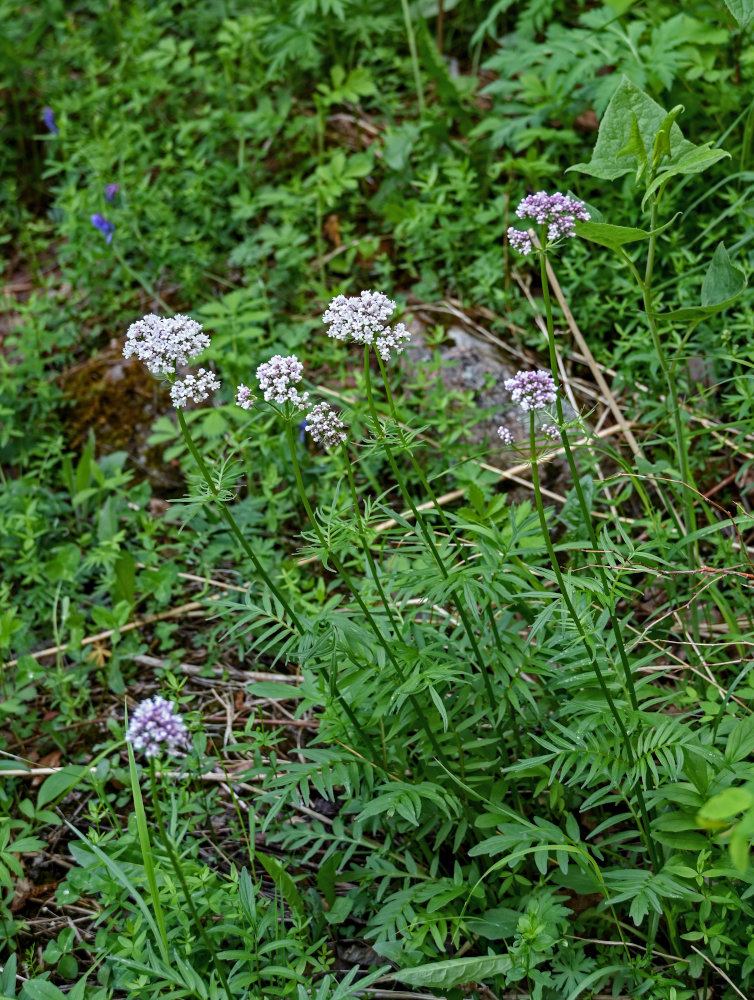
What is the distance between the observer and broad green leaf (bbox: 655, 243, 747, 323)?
1992 millimetres

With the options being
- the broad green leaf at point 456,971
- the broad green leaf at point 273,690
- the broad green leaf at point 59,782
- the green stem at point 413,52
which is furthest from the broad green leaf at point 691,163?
the green stem at point 413,52

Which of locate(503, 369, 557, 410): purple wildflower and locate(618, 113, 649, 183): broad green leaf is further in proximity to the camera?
locate(618, 113, 649, 183): broad green leaf

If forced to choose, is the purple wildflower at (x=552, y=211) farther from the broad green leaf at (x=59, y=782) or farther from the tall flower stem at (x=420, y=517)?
the broad green leaf at (x=59, y=782)

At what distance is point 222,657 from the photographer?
2.78 meters

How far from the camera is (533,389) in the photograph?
1647mm

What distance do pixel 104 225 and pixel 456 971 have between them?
3285 mm

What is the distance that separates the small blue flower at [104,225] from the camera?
3.87 m

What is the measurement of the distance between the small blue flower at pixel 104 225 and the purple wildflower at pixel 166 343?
250 centimetres

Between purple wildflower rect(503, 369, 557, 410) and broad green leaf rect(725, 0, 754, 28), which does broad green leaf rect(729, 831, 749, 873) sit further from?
broad green leaf rect(725, 0, 754, 28)

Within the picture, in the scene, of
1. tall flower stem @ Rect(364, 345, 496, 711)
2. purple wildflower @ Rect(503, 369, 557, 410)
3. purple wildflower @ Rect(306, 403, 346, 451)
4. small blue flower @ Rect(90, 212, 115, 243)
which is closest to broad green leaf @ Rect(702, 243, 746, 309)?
purple wildflower @ Rect(503, 369, 557, 410)

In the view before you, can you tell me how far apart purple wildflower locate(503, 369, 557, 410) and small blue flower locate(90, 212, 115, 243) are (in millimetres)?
2814

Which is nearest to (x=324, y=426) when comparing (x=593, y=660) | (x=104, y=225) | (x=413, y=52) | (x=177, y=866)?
(x=593, y=660)

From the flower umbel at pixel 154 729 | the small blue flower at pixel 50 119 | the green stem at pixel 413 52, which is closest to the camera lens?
the flower umbel at pixel 154 729

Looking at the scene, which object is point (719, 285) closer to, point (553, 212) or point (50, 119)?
point (553, 212)
